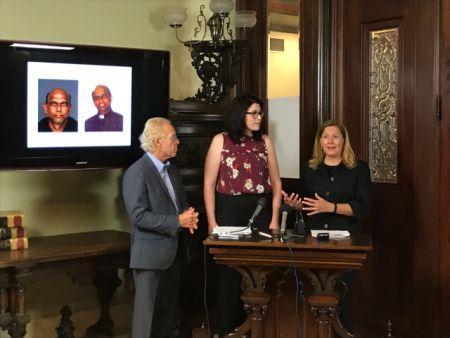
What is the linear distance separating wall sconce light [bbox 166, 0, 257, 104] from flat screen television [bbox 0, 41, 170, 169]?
1.24ft

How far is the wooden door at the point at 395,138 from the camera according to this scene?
3.91m

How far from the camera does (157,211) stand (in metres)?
3.63

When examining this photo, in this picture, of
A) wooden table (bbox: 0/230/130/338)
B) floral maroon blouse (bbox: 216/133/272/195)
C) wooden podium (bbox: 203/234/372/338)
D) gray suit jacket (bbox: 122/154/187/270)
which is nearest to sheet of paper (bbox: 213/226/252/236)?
wooden podium (bbox: 203/234/372/338)

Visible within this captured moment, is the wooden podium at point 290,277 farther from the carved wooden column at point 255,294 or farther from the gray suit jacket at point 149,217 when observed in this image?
the gray suit jacket at point 149,217

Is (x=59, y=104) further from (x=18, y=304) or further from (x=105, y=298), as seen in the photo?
→ (x=105, y=298)

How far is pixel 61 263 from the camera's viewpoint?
12.7ft

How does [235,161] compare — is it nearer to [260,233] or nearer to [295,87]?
[260,233]

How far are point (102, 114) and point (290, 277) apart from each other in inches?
58.2

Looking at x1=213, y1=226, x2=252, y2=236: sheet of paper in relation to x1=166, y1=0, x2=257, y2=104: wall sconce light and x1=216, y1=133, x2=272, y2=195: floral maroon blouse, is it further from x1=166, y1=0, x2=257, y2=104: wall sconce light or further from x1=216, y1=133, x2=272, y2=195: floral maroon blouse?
x1=166, y1=0, x2=257, y2=104: wall sconce light

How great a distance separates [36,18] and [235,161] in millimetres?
1571

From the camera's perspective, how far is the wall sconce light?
178 inches

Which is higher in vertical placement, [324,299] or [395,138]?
[395,138]

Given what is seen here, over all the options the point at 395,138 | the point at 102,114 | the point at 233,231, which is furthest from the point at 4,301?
the point at 395,138

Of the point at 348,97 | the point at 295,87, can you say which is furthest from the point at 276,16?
the point at 348,97
